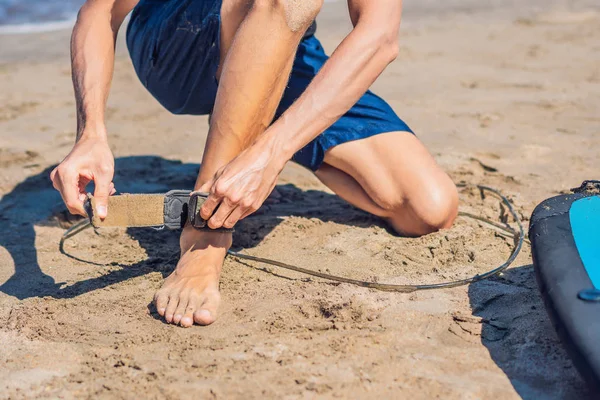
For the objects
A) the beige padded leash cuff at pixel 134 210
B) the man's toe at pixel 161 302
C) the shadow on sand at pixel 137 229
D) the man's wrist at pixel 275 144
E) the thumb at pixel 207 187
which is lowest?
the shadow on sand at pixel 137 229

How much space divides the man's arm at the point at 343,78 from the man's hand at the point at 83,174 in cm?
44

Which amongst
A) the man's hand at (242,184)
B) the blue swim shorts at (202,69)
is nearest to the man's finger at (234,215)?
the man's hand at (242,184)

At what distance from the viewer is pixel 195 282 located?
2.07 meters

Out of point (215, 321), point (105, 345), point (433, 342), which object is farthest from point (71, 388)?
point (433, 342)

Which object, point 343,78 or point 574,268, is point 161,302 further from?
point 574,268

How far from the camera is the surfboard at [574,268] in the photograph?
4.98ft

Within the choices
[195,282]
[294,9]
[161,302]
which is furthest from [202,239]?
[294,9]

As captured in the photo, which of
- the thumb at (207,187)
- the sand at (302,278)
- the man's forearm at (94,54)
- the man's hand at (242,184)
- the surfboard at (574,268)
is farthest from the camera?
the man's forearm at (94,54)

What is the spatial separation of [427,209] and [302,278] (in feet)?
1.69

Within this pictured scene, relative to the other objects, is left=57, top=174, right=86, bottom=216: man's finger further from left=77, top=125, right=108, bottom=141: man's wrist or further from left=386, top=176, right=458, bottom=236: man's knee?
left=386, top=176, right=458, bottom=236: man's knee

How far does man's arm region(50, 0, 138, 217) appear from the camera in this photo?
1918 millimetres

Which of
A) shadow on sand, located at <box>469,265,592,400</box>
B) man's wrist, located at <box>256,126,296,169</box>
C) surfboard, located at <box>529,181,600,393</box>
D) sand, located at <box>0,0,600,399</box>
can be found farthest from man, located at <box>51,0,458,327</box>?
surfboard, located at <box>529,181,600,393</box>

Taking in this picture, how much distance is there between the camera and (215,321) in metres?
1.94

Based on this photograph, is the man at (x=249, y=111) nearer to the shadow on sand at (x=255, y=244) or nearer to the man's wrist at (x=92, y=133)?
the man's wrist at (x=92, y=133)
